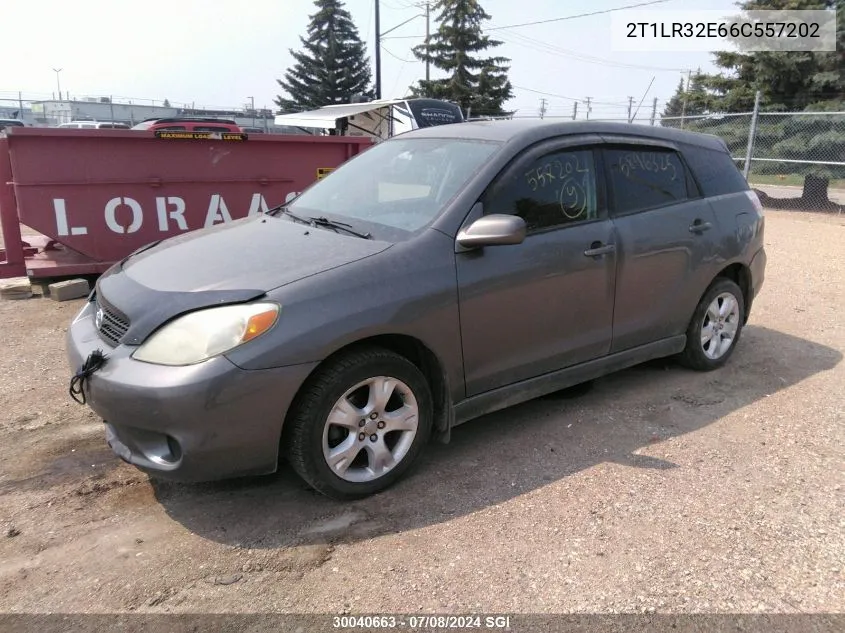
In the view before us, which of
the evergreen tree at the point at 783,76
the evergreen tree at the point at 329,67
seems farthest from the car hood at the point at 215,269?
the evergreen tree at the point at 329,67

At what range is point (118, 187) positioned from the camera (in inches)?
260

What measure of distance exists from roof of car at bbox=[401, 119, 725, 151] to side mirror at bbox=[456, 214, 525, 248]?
2.23ft

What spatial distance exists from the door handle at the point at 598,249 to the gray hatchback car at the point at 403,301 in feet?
0.05

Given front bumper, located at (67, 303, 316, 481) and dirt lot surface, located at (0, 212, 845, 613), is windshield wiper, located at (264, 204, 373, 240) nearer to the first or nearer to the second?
front bumper, located at (67, 303, 316, 481)

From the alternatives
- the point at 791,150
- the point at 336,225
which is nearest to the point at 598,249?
the point at 336,225

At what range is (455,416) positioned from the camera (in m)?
3.35

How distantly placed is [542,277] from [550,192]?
52 centimetres

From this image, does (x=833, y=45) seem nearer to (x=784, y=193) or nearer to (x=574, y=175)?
(x=784, y=193)

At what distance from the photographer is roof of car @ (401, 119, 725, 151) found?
12.1ft

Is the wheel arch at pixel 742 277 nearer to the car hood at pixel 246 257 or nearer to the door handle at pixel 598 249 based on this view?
the door handle at pixel 598 249

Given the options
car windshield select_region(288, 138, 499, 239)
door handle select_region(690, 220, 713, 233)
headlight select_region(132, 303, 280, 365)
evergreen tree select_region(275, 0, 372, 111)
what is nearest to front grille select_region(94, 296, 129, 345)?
headlight select_region(132, 303, 280, 365)

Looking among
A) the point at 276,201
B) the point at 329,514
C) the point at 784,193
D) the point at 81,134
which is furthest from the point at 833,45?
the point at 329,514

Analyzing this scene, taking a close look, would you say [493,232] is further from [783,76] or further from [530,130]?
[783,76]

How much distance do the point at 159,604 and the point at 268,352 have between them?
1.01 meters
